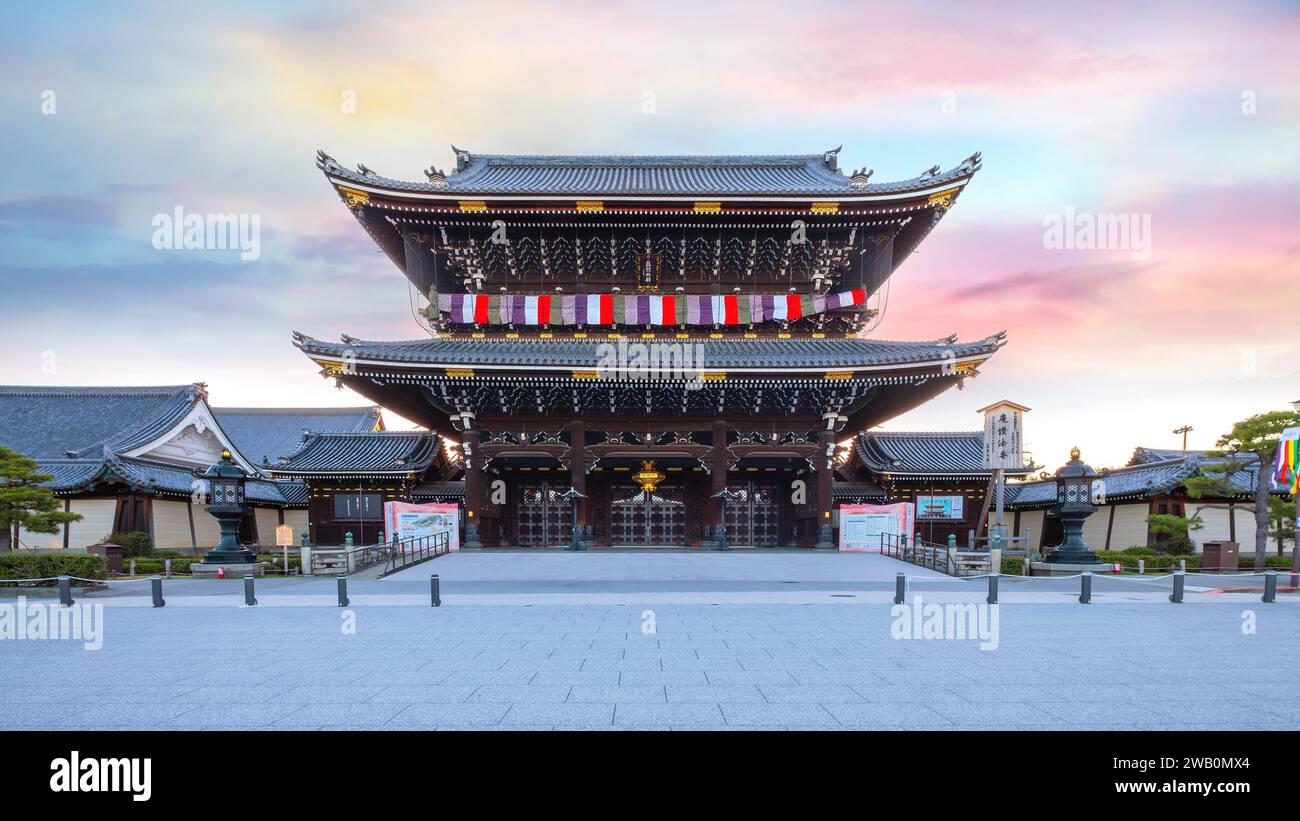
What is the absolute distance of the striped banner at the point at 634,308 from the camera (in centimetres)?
2798

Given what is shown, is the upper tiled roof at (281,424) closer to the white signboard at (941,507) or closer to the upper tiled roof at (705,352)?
the upper tiled roof at (705,352)

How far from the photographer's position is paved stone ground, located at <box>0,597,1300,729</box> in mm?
6953

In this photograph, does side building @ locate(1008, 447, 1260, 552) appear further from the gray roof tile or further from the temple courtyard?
the gray roof tile

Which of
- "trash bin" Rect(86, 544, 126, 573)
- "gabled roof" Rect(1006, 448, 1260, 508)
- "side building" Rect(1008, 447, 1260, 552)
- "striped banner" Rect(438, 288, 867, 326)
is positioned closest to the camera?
"trash bin" Rect(86, 544, 126, 573)

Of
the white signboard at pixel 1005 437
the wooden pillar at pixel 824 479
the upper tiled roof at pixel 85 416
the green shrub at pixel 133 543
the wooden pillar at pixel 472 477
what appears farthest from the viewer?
the upper tiled roof at pixel 85 416

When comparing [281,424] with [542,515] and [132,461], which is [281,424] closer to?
[132,461]

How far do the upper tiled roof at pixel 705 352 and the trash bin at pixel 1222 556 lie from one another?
10051 mm

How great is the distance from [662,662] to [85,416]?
38.0 m

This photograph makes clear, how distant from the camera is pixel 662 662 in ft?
30.6

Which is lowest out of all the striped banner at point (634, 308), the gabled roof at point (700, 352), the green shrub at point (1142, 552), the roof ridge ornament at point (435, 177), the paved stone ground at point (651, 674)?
the green shrub at point (1142, 552)

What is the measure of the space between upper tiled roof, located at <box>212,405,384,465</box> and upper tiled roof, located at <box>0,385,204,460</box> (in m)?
10.6

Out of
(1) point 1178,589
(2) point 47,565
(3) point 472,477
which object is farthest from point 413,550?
(1) point 1178,589

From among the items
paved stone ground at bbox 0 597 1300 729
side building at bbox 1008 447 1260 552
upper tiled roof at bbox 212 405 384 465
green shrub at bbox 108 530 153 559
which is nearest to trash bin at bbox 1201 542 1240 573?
side building at bbox 1008 447 1260 552

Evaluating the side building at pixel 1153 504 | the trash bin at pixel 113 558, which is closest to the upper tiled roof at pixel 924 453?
the side building at pixel 1153 504
